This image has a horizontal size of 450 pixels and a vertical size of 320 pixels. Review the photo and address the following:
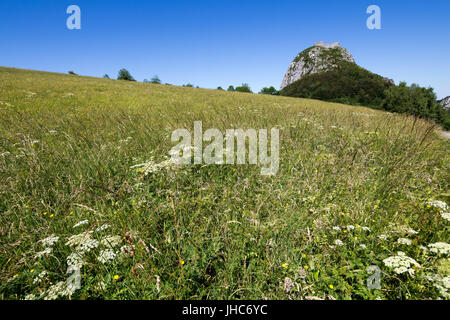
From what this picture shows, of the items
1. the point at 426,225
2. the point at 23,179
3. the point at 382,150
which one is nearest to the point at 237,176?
the point at 426,225

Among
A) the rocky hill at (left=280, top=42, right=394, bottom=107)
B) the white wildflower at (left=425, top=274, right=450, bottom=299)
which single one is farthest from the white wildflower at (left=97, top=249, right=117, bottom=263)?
the rocky hill at (left=280, top=42, right=394, bottom=107)

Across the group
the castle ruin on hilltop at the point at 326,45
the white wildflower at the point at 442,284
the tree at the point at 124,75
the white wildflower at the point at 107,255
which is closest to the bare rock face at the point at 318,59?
the castle ruin on hilltop at the point at 326,45

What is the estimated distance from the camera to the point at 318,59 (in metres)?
117

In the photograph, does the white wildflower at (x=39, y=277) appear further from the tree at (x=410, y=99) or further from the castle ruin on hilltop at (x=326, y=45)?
the castle ruin on hilltop at (x=326, y=45)

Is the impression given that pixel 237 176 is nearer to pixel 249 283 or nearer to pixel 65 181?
pixel 249 283

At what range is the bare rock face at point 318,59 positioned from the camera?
110 m

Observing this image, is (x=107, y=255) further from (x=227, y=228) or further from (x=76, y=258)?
(x=227, y=228)

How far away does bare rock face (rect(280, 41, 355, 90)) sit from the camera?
4345 inches

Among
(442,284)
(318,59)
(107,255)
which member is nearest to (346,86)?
(318,59)

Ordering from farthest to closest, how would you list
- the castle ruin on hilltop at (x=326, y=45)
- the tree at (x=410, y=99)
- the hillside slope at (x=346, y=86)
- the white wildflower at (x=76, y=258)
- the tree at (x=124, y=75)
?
the castle ruin on hilltop at (x=326, y=45)
the tree at (x=124, y=75)
the hillside slope at (x=346, y=86)
the tree at (x=410, y=99)
the white wildflower at (x=76, y=258)

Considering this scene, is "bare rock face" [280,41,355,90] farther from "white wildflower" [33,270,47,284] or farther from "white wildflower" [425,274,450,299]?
"white wildflower" [33,270,47,284]

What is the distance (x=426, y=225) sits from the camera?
209cm
